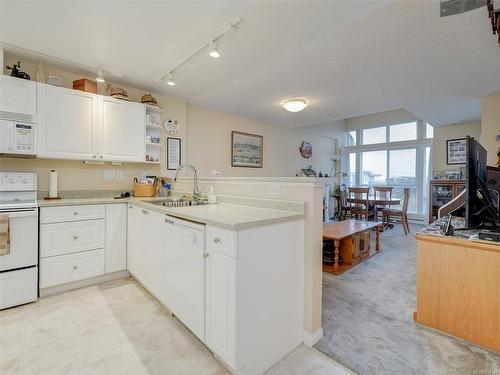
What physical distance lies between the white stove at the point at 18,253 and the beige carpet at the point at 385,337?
251cm

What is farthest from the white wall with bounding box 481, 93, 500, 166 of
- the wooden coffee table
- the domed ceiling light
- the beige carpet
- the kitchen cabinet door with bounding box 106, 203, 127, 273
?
the kitchen cabinet door with bounding box 106, 203, 127, 273

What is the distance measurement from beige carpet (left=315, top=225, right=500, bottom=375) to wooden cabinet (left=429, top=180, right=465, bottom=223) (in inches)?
123

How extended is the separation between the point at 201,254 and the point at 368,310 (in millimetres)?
1593

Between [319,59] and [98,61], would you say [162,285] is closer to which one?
[98,61]

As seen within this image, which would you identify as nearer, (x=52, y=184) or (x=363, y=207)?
(x=52, y=184)

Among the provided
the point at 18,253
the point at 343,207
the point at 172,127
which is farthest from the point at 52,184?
the point at 343,207

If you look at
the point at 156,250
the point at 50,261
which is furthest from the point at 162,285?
the point at 50,261

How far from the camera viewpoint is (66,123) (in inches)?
99.4

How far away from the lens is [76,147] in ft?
8.54

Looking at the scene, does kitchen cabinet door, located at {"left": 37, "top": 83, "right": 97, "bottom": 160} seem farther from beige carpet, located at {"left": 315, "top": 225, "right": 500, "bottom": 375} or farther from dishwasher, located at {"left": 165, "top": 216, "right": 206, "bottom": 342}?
beige carpet, located at {"left": 315, "top": 225, "right": 500, "bottom": 375}

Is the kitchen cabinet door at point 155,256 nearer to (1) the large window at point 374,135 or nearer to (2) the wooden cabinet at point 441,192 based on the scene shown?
(2) the wooden cabinet at point 441,192

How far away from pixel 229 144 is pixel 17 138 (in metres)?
2.94

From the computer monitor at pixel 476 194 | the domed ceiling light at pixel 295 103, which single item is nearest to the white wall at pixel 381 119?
the domed ceiling light at pixel 295 103

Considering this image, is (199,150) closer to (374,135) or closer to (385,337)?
(385,337)
